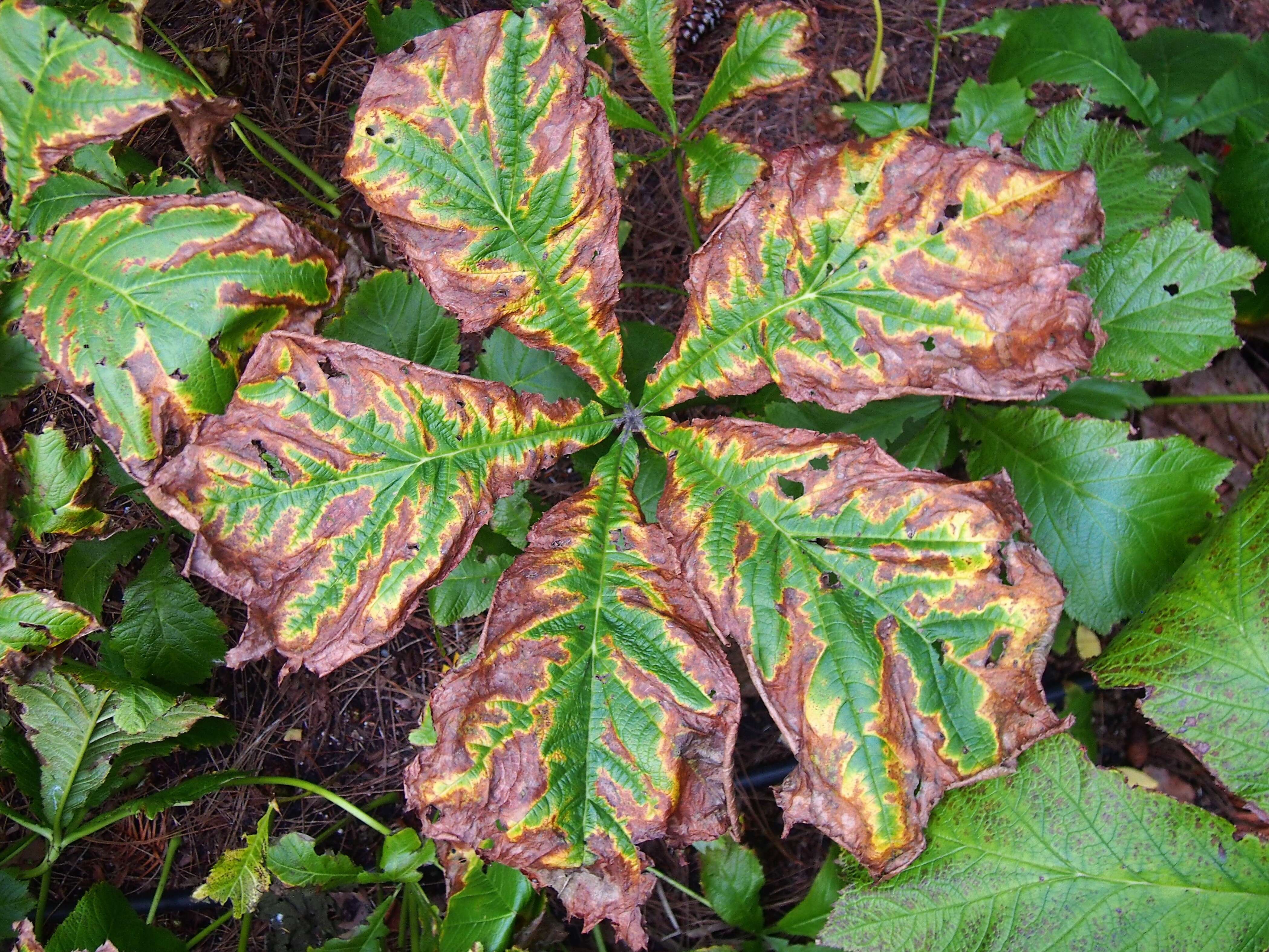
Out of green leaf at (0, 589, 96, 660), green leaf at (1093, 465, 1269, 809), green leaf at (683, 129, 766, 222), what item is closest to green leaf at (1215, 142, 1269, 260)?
green leaf at (1093, 465, 1269, 809)

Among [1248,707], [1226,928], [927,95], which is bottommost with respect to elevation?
[1226,928]

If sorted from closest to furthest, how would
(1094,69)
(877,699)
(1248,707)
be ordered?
(877,699) < (1248,707) < (1094,69)

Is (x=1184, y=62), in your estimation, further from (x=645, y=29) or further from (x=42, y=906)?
(x=42, y=906)

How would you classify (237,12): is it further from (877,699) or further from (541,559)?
(877,699)

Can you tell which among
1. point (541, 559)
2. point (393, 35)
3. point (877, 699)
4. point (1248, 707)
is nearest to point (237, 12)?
point (393, 35)

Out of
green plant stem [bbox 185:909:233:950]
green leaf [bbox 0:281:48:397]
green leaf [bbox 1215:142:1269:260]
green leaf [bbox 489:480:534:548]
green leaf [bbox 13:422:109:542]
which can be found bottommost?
green plant stem [bbox 185:909:233:950]

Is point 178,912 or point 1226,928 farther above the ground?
point 1226,928

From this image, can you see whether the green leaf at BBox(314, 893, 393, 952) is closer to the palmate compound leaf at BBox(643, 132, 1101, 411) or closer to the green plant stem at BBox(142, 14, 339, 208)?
the palmate compound leaf at BBox(643, 132, 1101, 411)
